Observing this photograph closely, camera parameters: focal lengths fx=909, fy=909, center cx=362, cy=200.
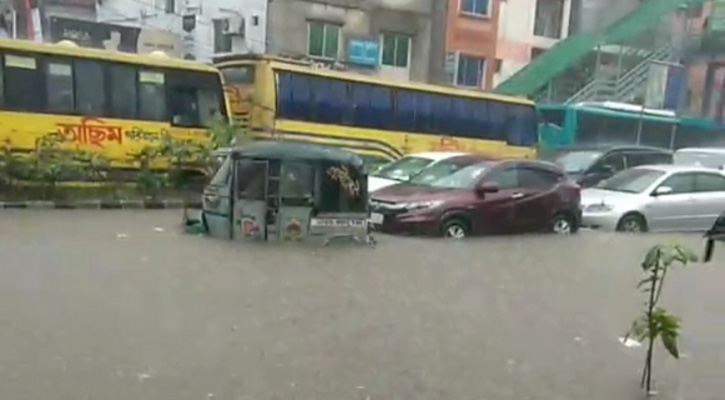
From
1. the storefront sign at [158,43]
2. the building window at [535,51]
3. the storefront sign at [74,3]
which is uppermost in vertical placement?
the storefront sign at [74,3]

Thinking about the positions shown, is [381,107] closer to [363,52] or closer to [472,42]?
[363,52]

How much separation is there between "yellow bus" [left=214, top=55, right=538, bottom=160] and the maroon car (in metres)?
6.15

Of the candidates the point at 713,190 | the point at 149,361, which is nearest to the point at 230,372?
the point at 149,361

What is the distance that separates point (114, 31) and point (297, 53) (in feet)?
22.2

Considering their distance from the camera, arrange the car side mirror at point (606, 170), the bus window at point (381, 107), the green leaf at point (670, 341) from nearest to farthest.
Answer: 1. the green leaf at point (670, 341)
2. the car side mirror at point (606, 170)
3. the bus window at point (381, 107)

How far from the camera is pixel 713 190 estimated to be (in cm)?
1698

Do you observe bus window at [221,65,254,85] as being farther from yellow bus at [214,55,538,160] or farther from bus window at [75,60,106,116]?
bus window at [75,60,106,116]

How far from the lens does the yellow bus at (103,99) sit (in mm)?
16969

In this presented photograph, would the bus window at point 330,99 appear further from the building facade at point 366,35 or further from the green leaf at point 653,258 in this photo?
the green leaf at point 653,258

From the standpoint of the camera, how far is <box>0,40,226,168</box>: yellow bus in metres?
17.0

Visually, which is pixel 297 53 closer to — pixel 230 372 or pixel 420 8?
pixel 420 8

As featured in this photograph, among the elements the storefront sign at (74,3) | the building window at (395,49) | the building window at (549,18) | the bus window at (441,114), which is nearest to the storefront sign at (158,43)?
the storefront sign at (74,3)

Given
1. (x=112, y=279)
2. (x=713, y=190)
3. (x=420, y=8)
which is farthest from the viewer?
(x=420, y=8)

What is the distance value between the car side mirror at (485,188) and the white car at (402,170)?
5.33 feet
